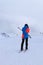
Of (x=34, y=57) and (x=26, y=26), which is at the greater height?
(x=26, y=26)

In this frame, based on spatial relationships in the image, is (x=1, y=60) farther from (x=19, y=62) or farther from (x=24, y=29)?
(x=24, y=29)

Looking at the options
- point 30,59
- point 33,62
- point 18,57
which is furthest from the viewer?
point 18,57

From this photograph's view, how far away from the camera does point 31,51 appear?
1555 cm

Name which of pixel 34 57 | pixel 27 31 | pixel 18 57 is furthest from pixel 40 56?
pixel 27 31

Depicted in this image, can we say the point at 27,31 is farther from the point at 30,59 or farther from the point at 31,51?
the point at 30,59

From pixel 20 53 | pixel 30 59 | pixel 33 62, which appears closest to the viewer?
pixel 33 62

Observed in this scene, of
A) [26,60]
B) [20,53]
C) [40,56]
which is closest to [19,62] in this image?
[26,60]

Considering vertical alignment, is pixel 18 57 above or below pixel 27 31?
below

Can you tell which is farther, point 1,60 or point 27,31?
point 27,31

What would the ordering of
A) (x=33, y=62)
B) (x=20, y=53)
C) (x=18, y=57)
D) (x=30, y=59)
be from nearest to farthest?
(x=33, y=62) → (x=30, y=59) → (x=18, y=57) → (x=20, y=53)

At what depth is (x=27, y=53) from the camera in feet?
49.2

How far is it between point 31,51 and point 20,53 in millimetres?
707

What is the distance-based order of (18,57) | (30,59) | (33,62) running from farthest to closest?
(18,57) → (30,59) → (33,62)

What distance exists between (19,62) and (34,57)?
1.13 metres
